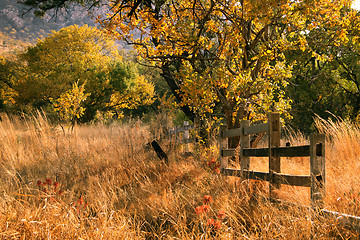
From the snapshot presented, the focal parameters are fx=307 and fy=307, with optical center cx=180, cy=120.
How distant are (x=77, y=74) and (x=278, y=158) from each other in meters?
20.2

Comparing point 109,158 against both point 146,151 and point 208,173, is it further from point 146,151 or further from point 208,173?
point 208,173

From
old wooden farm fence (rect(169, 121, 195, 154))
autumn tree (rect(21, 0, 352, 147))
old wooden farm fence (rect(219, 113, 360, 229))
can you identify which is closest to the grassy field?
old wooden farm fence (rect(219, 113, 360, 229))

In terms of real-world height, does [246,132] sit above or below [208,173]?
above

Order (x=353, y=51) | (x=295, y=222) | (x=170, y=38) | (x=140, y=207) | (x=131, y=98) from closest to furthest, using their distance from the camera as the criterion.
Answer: (x=295, y=222) → (x=140, y=207) → (x=170, y=38) → (x=353, y=51) → (x=131, y=98)

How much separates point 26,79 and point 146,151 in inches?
716

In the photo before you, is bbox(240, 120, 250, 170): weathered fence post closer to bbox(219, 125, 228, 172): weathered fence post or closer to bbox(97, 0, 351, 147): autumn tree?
bbox(97, 0, 351, 147): autumn tree

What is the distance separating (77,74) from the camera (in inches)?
867

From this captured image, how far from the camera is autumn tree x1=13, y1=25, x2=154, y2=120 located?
68.4ft

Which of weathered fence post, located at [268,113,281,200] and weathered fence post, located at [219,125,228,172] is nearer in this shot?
weathered fence post, located at [268,113,281,200]

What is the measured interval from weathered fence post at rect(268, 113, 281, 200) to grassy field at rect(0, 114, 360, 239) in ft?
0.83

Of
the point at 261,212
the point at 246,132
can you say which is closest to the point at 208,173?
the point at 246,132

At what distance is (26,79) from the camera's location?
864 inches

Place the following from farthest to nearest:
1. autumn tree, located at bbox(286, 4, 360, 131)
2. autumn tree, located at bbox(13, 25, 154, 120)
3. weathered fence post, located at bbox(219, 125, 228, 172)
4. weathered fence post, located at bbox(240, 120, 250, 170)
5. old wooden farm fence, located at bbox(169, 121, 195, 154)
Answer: autumn tree, located at bbox(13, 25, 154, 120) < autumn tree, located at bbox(286, 4, 360, 131) < old wooden farm fence, located at bbox(169, 121, 195, 154) < weathered fence post, located at bbox(219, 125, 228, 172) < weathered fence post, located at bbox(240, 120, 250, 170)

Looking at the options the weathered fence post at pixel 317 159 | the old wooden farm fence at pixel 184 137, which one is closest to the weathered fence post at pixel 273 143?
the weathered fence post at pixel 317 159
